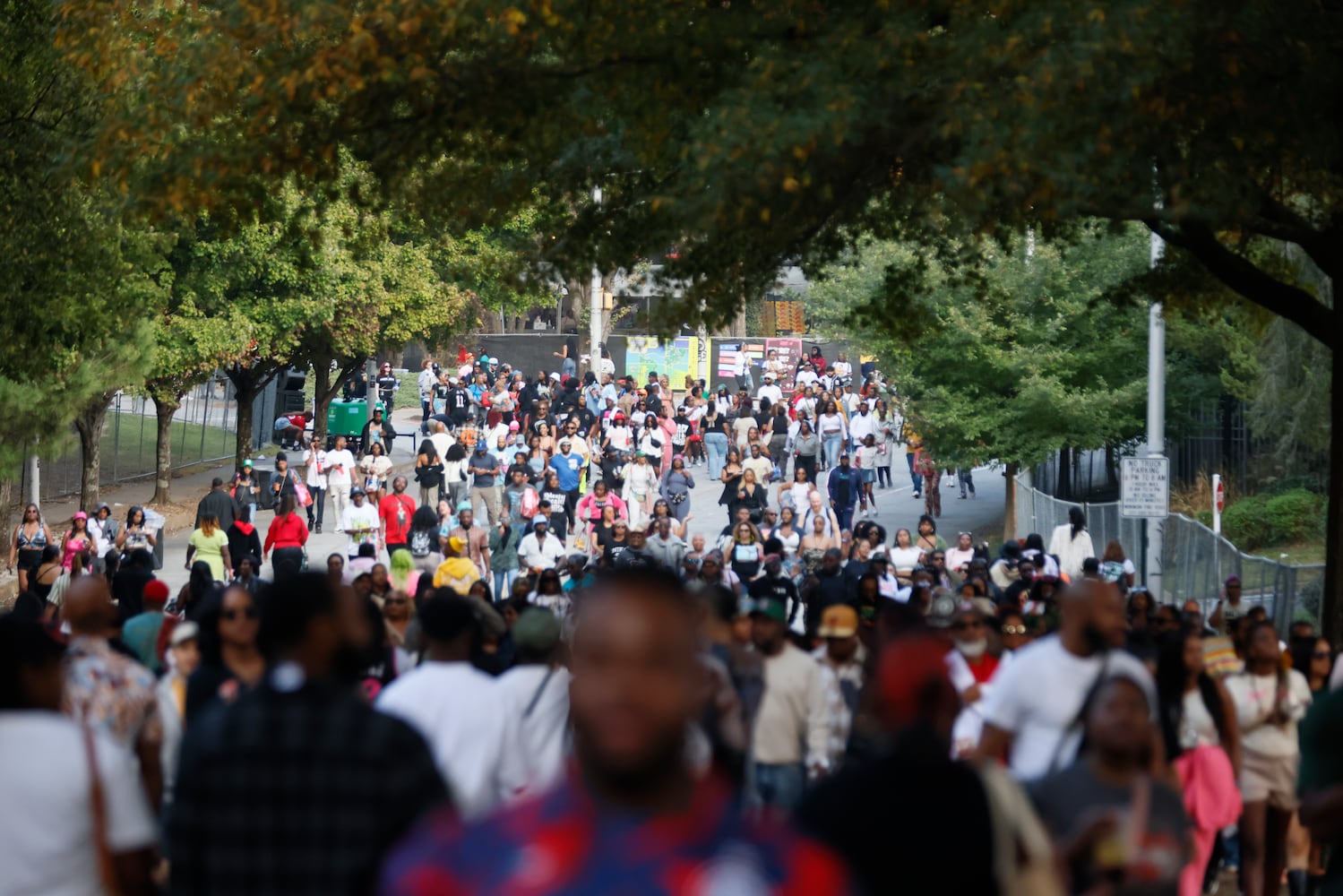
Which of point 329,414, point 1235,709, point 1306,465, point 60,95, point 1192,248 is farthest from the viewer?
point 329,414

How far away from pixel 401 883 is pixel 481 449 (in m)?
25.6

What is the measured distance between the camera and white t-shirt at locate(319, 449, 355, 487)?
28562 millimetres

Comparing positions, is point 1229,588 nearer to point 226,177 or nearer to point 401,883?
point 226,177

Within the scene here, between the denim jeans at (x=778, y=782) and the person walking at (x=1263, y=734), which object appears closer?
the denim jeans at (x=778, y=782)

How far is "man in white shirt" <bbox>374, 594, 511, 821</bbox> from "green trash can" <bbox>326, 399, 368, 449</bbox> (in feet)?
113

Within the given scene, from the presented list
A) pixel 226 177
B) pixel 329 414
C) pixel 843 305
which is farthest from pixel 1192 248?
pixel 329 414

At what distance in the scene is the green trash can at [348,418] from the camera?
1565 inches

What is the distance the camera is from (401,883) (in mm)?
2430

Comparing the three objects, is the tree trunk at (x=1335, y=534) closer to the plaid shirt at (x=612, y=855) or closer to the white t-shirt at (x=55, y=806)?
the white t-shirt at (x=55, y=806)

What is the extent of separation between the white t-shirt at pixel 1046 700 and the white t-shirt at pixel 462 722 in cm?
169

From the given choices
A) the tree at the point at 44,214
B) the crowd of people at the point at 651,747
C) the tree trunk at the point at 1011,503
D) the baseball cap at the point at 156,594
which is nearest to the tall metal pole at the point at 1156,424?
the tree trunk at the point at 1011,503

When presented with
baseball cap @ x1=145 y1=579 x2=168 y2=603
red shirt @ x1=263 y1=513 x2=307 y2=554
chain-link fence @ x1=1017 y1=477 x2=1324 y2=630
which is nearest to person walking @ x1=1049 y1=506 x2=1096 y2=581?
chain-link fence @ x1=1017 y1=477 x2=1324 y2=630

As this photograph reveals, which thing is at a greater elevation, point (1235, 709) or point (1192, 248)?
point (1192, 248)

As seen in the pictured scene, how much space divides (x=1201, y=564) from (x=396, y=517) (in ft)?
33.2
